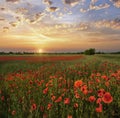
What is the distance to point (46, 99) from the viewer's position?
5.03 meters

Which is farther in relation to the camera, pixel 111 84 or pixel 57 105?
pixel 111 84

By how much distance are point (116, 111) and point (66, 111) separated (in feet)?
2.90

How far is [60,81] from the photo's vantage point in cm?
614

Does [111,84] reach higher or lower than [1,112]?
higher

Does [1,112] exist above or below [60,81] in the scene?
below

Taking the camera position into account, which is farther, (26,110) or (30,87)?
(30,87)

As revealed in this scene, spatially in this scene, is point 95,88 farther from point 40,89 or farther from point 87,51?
point 87,51

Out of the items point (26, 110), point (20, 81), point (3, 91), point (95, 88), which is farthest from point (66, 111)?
point (20, 81)

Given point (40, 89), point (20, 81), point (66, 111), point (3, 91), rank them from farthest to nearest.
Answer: point (20, 81), point (3, 91), point (40, 89), point (66, 111)

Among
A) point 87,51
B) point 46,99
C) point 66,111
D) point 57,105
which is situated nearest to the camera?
point 66,111

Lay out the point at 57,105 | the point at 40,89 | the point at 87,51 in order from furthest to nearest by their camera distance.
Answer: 1. the point at 87,51
2. the point at 40,89
3. the point at 57,105

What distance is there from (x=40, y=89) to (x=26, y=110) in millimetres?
1500

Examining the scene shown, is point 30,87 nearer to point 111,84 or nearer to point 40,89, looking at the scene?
point 40,89

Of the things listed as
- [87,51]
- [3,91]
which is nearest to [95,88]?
[3,91]
